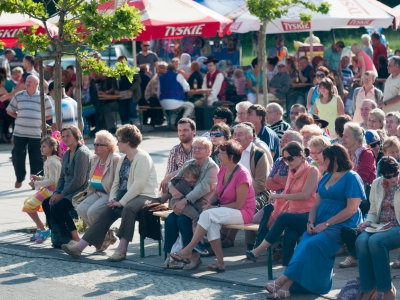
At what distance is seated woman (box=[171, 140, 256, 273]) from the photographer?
29.9 feet

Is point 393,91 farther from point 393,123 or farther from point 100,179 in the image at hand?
point 100,179

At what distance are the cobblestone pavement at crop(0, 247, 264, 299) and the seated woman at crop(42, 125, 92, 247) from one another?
1.88ft

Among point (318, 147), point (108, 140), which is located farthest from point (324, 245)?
point (108, 140)

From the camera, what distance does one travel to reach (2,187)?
49.2 feet

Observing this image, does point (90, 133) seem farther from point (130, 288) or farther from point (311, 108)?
Result: point (130, 288)

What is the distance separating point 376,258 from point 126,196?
330cm

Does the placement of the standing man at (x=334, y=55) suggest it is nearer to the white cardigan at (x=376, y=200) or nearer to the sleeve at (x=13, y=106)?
the sleeve at (x=13, y=106)

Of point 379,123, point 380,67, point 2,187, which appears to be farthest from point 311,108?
point 380,67

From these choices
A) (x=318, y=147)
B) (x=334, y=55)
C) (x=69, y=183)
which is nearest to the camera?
(x=318, y=147)

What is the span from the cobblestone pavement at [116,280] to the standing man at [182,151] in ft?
4.76

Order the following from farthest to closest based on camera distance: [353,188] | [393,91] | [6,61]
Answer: [6,61]
[393,91]
[353,188]

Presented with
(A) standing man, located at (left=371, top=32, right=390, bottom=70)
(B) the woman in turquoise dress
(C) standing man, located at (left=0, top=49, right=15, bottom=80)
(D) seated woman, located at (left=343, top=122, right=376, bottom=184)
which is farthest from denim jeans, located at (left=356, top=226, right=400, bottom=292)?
(A) standing man, located at (left=371, top=32, right=390, bottom=70)

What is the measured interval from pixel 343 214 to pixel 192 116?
47.7 feet

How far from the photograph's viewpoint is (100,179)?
1053 cm
